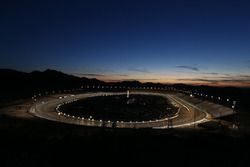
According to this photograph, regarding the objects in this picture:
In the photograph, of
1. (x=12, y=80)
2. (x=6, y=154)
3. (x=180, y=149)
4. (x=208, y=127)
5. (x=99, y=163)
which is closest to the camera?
(x=99, y=163)

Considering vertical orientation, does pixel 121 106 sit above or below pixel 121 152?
below

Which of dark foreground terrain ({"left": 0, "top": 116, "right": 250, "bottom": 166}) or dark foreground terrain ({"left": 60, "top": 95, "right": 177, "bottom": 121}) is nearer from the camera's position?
dark foreground terrain ({"left": 0, "top": 116, "right": 250, "bottom": 166})

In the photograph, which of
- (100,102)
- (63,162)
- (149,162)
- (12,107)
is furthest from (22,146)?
(100,102)

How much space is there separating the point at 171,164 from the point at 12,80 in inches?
7119

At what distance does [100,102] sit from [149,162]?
88.2 metres

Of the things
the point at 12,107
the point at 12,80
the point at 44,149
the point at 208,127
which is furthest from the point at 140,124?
the point at 12,80

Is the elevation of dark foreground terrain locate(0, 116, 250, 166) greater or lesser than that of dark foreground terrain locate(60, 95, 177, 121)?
greater

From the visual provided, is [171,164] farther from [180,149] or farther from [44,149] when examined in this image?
[44,149]

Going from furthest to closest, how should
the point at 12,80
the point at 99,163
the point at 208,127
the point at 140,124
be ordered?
1. the point at 12,80
2. the point at 140,124
3. the point at 208,127
4. the point at 99,163

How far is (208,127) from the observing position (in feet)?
148

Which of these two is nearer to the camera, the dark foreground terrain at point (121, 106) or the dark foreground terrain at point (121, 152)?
the dark foreground terrain at point (121, 152)

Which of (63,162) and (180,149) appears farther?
(180,149)

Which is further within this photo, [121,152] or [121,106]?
[121,106]

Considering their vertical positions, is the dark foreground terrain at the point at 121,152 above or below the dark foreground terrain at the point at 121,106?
above
